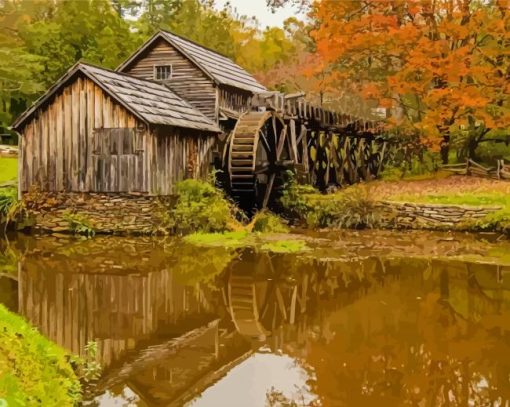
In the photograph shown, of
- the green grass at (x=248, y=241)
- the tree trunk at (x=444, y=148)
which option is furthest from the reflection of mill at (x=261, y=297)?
the tree trunk at (x=444, y=148)

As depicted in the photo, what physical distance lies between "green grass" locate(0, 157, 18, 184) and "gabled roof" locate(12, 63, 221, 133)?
7391 millimetres

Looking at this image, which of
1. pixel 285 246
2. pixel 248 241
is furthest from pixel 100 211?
pixel 285 246

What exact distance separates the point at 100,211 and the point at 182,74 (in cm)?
656

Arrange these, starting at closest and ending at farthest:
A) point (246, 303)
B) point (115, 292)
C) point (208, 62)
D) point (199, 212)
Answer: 1. point (246, 303)
2. point (115, 292)
3. point (199, 212)
4. point (208, 62)

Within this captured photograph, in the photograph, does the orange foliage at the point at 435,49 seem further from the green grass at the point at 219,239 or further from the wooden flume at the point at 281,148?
the green grass at the point at 219,239

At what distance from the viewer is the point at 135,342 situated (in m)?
7.37

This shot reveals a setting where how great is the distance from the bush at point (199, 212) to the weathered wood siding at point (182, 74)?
4.24 meters

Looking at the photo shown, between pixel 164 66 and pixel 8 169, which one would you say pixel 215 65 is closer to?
pixel 164 66

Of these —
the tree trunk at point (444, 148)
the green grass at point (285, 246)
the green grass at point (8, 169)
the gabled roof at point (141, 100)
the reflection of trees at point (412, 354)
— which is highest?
the gabled roof at point (141, 100)

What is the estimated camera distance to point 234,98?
23.3m

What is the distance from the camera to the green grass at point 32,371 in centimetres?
466

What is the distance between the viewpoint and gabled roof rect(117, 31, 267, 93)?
71.6 feet

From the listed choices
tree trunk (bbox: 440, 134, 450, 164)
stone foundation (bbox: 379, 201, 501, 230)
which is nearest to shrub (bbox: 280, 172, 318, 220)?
stone foundation (bbox: 379, 201, 501, 230)

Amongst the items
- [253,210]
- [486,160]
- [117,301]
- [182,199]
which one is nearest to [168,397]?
[117,301]
